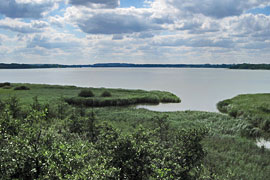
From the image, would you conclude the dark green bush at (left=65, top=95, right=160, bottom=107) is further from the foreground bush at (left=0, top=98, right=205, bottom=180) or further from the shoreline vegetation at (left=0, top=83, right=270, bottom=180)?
the foreground bush at (left=0, top=98, right=205, bottom=180)

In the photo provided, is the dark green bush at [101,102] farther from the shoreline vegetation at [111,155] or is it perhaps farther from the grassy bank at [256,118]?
the shoreline vegetation at [111,155]

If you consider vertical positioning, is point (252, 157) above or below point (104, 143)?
below

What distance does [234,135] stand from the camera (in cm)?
2509

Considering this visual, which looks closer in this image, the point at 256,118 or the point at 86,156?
the point at 86,156

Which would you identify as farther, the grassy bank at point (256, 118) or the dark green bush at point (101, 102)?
the dark green bush at point (101, 102)

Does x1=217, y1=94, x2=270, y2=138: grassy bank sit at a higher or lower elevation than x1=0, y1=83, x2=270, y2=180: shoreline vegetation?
lower

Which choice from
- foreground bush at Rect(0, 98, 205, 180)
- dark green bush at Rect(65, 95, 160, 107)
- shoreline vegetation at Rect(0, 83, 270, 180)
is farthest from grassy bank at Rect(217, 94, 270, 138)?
dark green bush at Rect(65, 95, 160, 107)

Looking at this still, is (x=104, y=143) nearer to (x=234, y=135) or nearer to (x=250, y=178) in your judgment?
(x=250, y=178)

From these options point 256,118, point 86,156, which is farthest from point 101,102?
point 86,156

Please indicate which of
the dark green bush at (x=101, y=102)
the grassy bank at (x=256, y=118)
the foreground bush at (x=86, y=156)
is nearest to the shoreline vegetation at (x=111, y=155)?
the foreground bush at (x=86, y=156)

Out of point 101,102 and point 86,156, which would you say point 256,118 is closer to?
point 86,156

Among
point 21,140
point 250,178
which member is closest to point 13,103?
point 21,140

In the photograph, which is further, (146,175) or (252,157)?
(252,157)

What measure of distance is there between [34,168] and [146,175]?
4.51 meters
